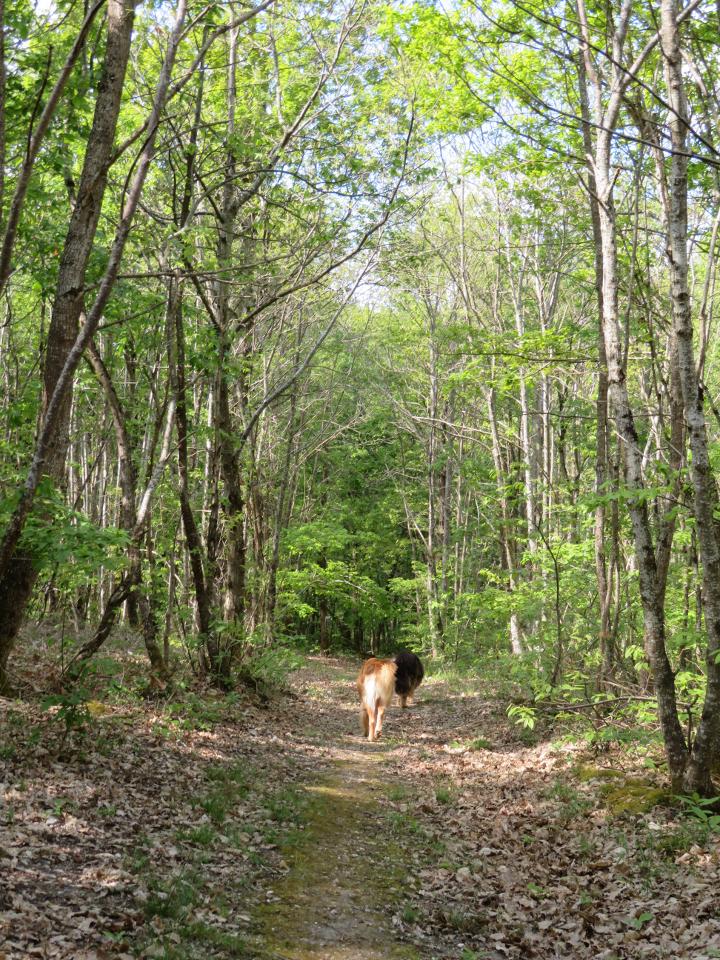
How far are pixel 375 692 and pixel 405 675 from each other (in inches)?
128

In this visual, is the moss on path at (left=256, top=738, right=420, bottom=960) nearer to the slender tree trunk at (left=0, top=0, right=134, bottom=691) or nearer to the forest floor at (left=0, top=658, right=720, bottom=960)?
the forest floor at (left=0, top=658, right=720, bottom=960)

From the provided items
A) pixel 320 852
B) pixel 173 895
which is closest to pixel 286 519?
pixel 320 852

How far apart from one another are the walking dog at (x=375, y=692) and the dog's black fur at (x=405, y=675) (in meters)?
2.65

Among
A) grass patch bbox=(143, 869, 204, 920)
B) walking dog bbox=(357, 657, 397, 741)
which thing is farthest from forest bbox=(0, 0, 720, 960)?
walking dog bbox=(357, 657, 397, 741)

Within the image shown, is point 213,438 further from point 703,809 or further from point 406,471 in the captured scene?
point 406,471

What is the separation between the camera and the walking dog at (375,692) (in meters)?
11.5

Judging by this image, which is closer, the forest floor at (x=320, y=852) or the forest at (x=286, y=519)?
the forest floor at (x=320, y=852)

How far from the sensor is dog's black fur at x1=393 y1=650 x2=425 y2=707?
1464cm

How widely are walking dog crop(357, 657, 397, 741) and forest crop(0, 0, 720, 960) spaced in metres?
0.44

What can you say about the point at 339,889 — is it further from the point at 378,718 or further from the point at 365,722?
the point at 365,722

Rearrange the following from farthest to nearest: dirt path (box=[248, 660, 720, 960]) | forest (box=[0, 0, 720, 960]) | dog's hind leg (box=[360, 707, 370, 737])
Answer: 1. dog's hind leg (box=[360, 707, 370, 737])
2. forest (box=[0, 0, 720, 960])
3. dirt path (box=[248, 660, 720, 960])

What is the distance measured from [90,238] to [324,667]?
18837 millimetres

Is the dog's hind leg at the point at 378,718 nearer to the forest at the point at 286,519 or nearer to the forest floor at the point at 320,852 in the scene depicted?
the forest at the point at 286,519

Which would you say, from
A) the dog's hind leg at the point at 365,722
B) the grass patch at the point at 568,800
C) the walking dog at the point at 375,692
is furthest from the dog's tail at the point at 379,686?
the grass patch at the point at 568,800
